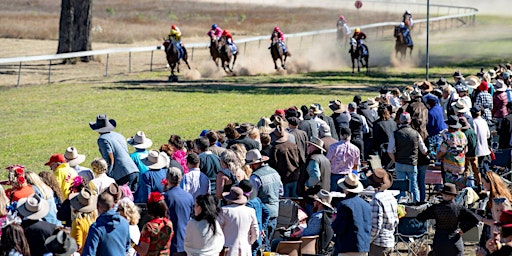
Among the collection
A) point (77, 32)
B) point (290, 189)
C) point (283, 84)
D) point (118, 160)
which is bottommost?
point (290, 189)

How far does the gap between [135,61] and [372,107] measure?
2379cm

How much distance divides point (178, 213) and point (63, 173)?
2415 millimetres

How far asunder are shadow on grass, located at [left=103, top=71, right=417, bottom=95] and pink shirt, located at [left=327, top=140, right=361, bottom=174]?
1784cm

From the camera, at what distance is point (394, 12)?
265 ft

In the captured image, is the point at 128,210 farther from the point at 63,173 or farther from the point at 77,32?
the point at 77,32

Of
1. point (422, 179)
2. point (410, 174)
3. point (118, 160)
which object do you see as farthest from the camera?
point (422, 179)

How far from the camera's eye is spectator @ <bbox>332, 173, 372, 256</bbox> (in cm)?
1059

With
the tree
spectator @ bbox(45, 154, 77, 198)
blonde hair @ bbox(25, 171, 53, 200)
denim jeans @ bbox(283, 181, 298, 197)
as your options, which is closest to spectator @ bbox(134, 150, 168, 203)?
spectator @ bbox(45, 154, 77, 198)

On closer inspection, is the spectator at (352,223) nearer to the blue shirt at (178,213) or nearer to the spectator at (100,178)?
the blue shirt at (178,213)

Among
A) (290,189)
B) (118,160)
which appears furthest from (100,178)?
(290,189)

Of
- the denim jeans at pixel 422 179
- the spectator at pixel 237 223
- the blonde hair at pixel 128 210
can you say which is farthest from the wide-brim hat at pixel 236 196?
the denim jeans at pixel 422 179

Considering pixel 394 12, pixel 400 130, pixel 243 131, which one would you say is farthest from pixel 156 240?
pixel 394 12

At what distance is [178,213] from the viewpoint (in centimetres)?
1080

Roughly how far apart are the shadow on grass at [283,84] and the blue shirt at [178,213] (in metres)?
21.3
